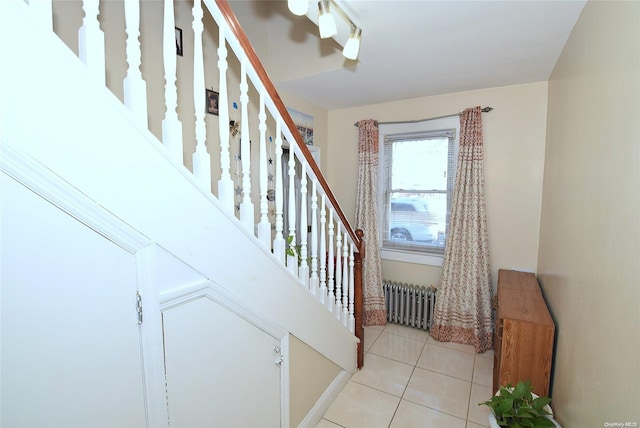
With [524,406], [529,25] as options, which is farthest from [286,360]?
[529,25]

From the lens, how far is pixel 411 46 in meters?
2.07

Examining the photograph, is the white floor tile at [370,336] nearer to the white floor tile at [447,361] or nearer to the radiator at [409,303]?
the radiator at [409,303]

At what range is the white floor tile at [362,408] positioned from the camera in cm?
196

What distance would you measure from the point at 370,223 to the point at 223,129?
7.93 feet

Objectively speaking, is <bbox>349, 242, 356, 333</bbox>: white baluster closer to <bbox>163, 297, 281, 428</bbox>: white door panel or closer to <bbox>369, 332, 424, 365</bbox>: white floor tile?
<bbox>369, 332, 424, 365</bbox>: white floor tile

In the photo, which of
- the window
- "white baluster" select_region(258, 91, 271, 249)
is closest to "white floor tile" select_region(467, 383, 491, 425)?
the window

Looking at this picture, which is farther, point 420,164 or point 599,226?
point 420,164

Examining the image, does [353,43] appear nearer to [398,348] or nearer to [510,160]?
[510,160]

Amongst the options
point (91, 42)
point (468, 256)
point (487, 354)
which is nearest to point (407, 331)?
point (487, 354)

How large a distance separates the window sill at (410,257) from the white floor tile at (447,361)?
0.86m

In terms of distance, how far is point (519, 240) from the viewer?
111 inches

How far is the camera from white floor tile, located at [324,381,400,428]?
1959 millimetres

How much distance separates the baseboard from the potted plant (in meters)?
1.03

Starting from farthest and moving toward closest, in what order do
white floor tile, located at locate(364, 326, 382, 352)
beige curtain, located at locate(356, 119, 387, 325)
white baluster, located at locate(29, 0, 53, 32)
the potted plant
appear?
beige curtain, located at locate(356, 119, 387, 325) < white floor tile, located at locate(364, 326, 382, 352) < the potted plant < white baluster, located at locate(29, 0, 53, 32)
